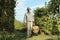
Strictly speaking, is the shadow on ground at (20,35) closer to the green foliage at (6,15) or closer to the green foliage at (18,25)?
the green foliage at (18,25)

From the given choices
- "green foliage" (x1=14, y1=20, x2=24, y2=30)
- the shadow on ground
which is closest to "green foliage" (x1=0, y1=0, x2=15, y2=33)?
the shadow on ground

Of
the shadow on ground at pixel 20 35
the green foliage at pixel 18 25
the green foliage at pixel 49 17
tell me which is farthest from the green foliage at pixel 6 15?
the green foliage at pixel 18 25

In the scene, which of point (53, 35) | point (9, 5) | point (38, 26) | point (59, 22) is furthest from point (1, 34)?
point (38, 26)

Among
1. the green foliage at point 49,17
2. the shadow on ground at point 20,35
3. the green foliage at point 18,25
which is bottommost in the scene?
the shadow on ground at point 20,35

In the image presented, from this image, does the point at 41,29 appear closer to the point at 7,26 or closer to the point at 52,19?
the point at 52,19

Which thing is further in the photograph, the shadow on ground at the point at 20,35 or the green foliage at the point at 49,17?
the shadow on ground at the point at 20,35

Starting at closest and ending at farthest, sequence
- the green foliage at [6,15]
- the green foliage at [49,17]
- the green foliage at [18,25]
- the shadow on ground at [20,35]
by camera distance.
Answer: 1. the green foliage at [6,15]
2. the green foliage at [49,17]
3. the shadow on ground at [20,35]
4. the green foliage at [18,25]

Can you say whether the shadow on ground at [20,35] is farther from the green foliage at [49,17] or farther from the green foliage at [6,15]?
the green foliage at [6,15]

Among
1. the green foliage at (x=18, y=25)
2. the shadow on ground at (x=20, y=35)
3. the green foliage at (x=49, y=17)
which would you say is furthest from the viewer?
the green foliage at (x=18, y=25)

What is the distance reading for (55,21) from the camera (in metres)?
13.7

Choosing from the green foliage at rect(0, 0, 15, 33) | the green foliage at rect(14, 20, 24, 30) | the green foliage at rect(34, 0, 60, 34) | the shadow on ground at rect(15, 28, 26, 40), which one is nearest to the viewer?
the green foliage at rect(0, 0, 15, 33)

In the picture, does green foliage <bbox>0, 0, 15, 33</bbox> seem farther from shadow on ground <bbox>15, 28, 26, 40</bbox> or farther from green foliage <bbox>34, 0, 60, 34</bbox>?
shadow on ground <bbox>15, 28, 26, 40</bbox>

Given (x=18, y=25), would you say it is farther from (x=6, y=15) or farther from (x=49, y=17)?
(x=6, y=15)

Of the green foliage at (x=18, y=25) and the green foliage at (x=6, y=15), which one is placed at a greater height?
the green foliage at (x=6, y=15)
